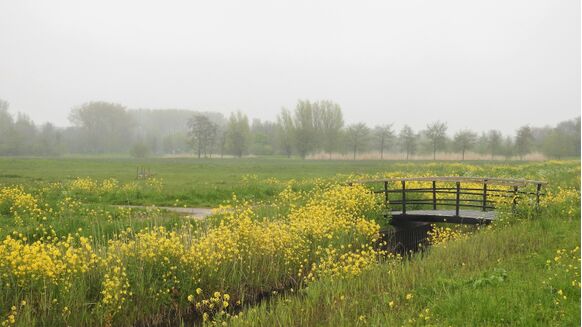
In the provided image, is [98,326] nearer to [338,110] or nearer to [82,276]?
[82,276]

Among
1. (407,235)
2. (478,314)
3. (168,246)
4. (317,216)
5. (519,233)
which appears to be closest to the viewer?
(478,314)

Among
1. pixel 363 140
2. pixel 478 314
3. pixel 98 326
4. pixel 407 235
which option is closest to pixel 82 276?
pixel 98 326

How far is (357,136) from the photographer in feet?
263

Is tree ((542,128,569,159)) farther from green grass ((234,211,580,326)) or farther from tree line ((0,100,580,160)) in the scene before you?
green grass ((234,211,580,326))

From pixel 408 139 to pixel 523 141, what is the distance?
18928mm

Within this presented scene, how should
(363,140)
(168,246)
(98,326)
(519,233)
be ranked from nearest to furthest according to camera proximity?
(98,326)
(168,246)
(519,233)
(363,140)

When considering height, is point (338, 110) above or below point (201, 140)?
above

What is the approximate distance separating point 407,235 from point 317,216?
5150 millimetres

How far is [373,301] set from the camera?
26.9ft

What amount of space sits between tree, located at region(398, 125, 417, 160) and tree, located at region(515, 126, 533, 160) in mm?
17020

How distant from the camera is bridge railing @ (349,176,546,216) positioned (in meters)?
15.9

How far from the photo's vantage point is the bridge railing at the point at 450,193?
15899 mm

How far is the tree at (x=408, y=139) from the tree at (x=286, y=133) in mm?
19750

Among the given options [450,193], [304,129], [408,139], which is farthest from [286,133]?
[450,193]
